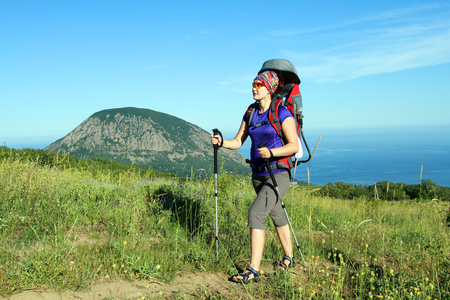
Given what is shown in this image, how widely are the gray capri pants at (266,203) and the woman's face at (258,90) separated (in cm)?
100

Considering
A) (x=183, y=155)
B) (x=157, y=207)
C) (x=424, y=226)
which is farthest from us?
(x=183, y=155)

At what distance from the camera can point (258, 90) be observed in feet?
12.7

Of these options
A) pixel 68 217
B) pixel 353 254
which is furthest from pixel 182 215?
pixel 353 254

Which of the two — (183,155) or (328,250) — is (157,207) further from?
(183,155)

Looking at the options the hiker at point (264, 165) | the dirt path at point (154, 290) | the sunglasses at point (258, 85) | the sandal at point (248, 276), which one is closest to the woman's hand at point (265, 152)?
the hiker at point (264, 165)

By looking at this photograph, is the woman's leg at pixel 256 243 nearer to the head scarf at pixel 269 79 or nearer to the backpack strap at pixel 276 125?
the backpack strap at pixel 276 125

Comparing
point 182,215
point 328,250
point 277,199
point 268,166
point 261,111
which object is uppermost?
point 261,111

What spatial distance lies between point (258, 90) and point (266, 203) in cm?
139

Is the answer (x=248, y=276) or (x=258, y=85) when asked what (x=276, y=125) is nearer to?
(x=258, y=85)

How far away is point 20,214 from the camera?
4.91 metres

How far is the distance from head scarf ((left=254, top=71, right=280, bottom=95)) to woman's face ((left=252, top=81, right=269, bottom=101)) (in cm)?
5

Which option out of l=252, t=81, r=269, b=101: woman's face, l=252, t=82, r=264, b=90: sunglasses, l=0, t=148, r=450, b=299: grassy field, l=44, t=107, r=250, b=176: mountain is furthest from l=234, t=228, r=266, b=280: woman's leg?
l=44, t=107, r=250, b=176: mountain

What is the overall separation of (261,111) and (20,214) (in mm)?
4076

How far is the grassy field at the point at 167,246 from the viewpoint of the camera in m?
3.43
